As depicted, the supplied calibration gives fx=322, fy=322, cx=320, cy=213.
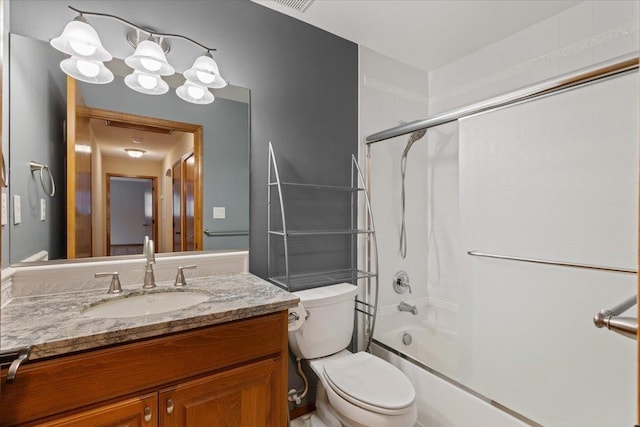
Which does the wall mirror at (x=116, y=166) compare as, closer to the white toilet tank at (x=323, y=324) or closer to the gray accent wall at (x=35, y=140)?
the gray accent wall at (x=35, y=140)

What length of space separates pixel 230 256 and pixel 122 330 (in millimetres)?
742

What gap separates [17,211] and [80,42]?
26.7 inches

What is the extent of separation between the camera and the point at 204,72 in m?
1.50

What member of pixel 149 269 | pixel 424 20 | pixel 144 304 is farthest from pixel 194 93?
pixel 424 20

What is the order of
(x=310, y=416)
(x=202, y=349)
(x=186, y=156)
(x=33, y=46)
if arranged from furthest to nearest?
(x=310, y=416)
(x=186, y=156)
(x=33, y=46)
(x=202, y=349)

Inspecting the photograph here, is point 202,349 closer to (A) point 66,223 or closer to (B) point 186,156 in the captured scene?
(A) point 66,223

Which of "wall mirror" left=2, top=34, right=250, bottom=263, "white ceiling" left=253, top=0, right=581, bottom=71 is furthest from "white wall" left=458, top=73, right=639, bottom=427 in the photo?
"wall mirror" left=2, top=34, right=250, bottom=263

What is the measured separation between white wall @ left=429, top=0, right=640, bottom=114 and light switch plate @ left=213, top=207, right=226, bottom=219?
72.4 inches

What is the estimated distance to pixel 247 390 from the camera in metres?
1.17

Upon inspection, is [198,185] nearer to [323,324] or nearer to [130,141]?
[130,141]

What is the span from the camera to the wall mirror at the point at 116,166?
1210 millimetres

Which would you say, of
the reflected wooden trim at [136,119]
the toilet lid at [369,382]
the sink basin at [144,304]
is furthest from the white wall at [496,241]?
the sink basin at [144,304]

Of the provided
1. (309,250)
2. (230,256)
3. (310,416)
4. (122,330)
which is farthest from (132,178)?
(310,416)

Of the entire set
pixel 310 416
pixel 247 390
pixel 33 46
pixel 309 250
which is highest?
pixel 33 46
